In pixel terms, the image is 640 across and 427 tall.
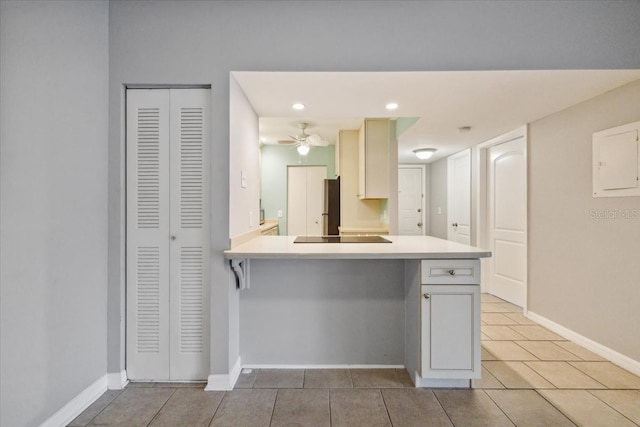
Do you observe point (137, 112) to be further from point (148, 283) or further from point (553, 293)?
point (553, 293)

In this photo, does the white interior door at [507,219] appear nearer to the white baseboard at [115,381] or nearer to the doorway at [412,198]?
the doorway at [412,198]

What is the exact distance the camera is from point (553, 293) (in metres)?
3.26

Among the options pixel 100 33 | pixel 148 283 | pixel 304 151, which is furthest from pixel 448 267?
pixel 304 151

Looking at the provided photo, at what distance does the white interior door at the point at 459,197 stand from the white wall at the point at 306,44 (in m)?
2.89

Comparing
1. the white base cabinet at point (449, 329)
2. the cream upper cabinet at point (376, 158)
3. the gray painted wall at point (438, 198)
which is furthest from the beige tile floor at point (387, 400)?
the gray painted wall at point (438, 198)

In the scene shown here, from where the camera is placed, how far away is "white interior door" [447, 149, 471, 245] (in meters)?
5.09

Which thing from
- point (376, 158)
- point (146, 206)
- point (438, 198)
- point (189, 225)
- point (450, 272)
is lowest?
point (450, 272)

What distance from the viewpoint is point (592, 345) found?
278 cm

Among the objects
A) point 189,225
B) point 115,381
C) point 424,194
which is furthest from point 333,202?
point 115,381

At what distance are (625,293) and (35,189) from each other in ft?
12.6

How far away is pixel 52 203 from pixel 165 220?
62 cm

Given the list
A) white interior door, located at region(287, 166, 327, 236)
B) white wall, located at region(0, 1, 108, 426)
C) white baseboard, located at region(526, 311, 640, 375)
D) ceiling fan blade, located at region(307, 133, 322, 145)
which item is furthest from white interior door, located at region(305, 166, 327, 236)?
white wall, located at region(0, 1, 108, 426)

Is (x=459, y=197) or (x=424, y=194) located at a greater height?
(x=424, y=194)

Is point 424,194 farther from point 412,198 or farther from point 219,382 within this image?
point 219,382
